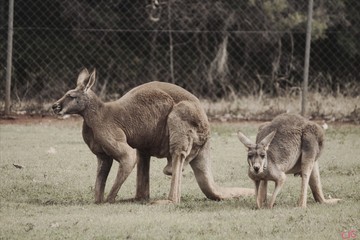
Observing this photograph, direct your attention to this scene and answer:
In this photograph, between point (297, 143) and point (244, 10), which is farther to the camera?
point (244, 10)

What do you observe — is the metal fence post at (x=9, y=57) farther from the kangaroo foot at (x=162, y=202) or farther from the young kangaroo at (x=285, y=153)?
the young kangaroo at (x=285, y=153)

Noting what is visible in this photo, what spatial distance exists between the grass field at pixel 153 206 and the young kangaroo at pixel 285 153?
0.22m

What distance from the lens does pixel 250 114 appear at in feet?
52.5

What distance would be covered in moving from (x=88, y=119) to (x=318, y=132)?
236 centimetres

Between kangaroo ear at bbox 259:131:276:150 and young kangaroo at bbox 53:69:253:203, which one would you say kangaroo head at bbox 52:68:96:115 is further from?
kangaroo ear at bbox 259:131:276:150

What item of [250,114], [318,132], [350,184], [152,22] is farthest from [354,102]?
[318,132]

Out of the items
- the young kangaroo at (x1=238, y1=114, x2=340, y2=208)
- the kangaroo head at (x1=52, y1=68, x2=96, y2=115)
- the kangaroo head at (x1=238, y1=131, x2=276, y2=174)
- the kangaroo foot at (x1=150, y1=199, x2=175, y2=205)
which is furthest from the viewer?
the kangaroo head at (x1=52, y1=68, x2=96, y2=115)

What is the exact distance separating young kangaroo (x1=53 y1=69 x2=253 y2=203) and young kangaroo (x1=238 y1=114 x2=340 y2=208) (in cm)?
62

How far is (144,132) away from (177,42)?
459 inches

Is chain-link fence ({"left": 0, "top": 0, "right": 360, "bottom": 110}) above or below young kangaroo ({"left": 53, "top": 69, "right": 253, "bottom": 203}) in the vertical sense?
below

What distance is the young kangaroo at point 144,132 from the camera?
825 centimetres

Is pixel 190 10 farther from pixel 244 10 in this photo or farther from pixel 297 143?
pixel 297 143

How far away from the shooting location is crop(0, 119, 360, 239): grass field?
6719 mm

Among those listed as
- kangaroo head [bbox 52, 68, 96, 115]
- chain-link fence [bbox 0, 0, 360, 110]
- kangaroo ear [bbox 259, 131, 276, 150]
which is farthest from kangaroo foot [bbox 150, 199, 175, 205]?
chain-link fence [bbox 0, 0, 360, 110]
